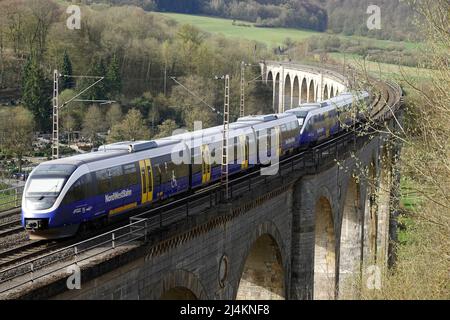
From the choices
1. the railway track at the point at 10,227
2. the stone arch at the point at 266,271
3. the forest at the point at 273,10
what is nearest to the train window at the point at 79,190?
the railway track at the point at 10,227

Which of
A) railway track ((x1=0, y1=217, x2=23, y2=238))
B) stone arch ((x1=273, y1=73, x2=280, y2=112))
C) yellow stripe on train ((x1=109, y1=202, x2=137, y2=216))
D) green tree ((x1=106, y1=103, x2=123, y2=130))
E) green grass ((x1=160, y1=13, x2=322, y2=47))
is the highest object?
green grass ((x1=160, y1=13, x2=322, y2=47))

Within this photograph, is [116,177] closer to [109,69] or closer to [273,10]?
[109,69]

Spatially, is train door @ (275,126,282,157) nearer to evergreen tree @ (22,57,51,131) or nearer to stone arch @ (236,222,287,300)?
stone arch @ (236,222,287,300)

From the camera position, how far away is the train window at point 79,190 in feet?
63.2

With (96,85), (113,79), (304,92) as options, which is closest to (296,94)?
(304,92)

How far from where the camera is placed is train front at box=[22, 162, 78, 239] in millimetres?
18750

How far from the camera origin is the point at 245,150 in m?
31.0

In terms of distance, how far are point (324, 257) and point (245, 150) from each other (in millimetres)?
12534

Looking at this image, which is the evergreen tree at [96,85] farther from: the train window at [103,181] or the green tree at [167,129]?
the train window at [103,181]

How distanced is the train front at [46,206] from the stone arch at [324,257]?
69.5 feet

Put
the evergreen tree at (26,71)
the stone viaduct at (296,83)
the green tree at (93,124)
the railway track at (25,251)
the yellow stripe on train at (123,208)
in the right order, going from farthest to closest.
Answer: the stone viaduct at (296,83), the evergreen tree at (26,71), the green tree at (93,124), the yellow stripe on train at (123,208), the railway track at (25,251)

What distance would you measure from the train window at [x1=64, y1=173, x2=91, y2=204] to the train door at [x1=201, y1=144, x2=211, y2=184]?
312 inches

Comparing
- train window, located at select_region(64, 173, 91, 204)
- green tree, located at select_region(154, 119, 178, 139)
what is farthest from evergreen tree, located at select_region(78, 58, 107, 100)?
train window, located at select_region(64, 173, 91, 204)
